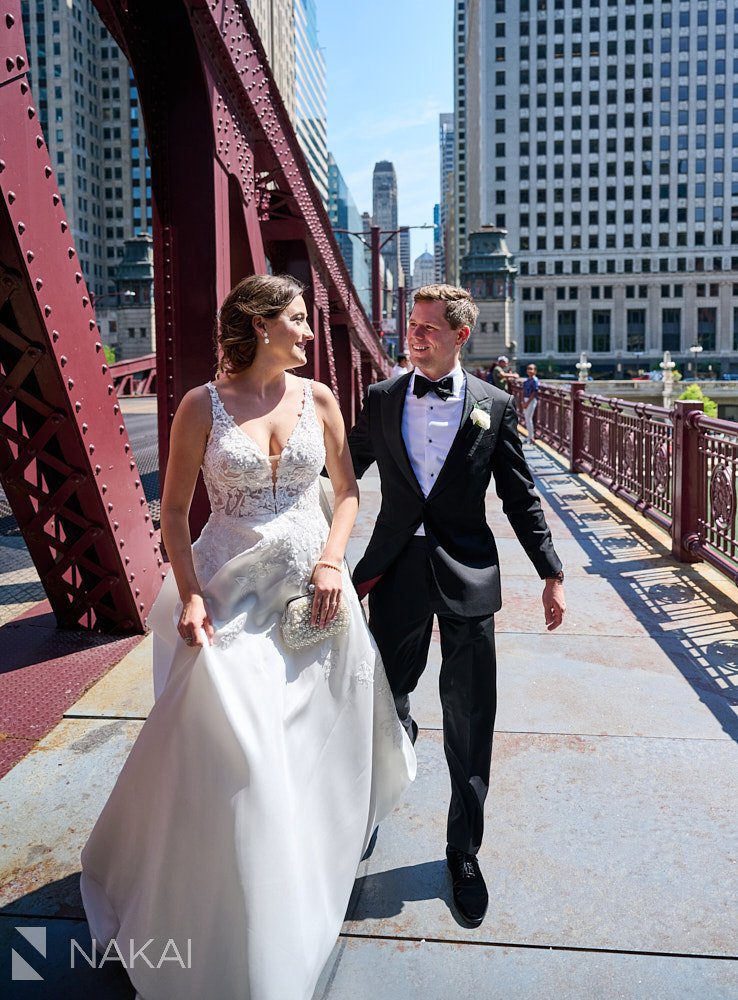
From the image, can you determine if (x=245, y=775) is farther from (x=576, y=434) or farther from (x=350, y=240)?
(x=350, y=240)

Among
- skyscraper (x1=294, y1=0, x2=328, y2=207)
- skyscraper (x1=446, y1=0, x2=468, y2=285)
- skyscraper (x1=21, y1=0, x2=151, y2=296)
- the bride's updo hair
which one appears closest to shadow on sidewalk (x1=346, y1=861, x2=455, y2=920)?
the bride's updo hair

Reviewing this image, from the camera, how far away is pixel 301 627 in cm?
262

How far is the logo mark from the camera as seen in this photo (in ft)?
8.20

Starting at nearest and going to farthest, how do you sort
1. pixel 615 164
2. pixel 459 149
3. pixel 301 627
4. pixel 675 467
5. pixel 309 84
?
1. pixel 301 627
2. pixel 675 467
3. pixel 615 164
4. pixel 309 84
5. pixel 459 149

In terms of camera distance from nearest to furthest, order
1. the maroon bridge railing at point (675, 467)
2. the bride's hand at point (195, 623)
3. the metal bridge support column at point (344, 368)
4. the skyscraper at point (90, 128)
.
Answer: the bride's hand at point (195, 623) → the maroon bridge railing at point (675, 467) → the metal bridge support column at point (344, 368) → the skyscraper at point (90, 128)

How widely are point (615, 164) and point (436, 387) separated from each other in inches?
4540

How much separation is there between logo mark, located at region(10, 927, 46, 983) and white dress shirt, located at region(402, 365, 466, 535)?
1.61m

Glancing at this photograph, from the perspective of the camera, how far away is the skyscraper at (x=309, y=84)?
108812mm

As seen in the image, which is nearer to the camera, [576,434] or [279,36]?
[576,434]

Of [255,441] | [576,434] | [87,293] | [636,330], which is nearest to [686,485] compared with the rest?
[87,293]

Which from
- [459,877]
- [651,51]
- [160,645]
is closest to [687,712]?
[459,877]

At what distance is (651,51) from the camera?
107375 millimetres

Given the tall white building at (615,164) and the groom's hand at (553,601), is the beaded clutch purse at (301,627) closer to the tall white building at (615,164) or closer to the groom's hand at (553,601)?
the groom's hand at (553,601)

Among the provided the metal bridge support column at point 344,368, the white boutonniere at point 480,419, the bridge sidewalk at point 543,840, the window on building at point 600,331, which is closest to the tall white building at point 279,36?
the window on building at point 600,331
